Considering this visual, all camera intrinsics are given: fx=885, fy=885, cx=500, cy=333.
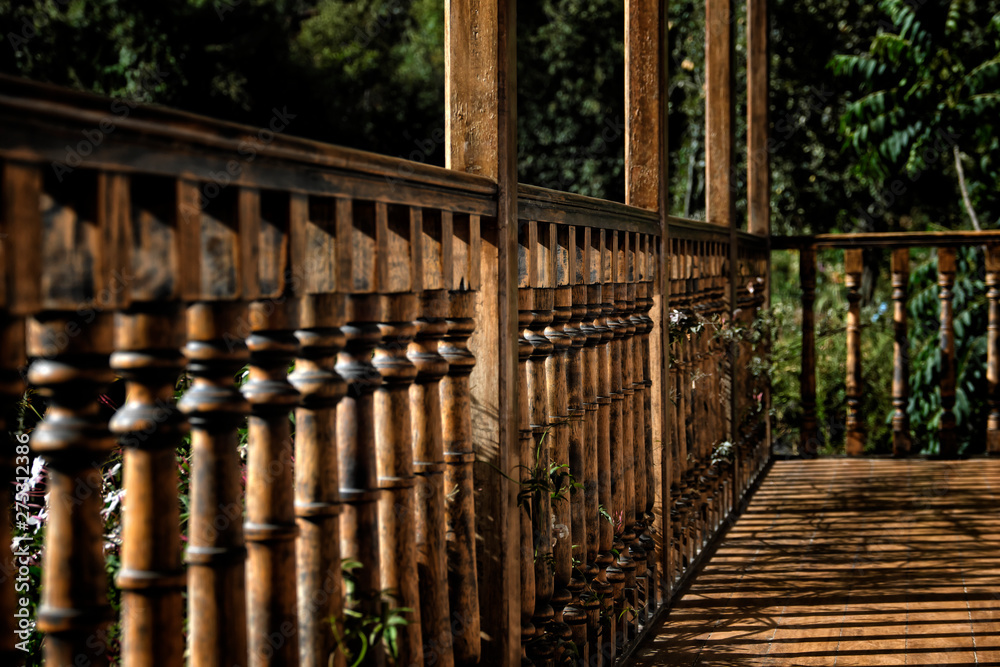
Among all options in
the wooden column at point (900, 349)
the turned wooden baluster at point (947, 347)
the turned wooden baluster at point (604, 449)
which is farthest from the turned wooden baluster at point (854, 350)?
the turned wooden baluster at point (604, 449)

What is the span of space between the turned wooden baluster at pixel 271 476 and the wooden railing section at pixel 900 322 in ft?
12.7

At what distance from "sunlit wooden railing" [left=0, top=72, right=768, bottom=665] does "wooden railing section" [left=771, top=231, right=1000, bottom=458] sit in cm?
288

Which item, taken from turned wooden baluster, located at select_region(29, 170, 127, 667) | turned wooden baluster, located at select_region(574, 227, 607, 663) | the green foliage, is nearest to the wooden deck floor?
turned wooden baluster, located at select_region(574, 227, 607, 663)

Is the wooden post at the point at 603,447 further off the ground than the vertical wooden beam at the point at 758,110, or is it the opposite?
the vertical wooden beam at the point at 758,110

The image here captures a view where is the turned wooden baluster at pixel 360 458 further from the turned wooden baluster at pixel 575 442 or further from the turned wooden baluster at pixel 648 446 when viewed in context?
the turned wooden baluster at pixel 648 446

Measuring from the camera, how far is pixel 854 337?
446 cm

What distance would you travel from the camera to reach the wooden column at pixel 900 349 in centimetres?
443

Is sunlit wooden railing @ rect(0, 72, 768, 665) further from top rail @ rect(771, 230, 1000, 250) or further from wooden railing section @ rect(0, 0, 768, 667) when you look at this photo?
top rail @ rect(771, 230, 1000, 250)

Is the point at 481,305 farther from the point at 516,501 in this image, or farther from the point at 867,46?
the point at 867,46

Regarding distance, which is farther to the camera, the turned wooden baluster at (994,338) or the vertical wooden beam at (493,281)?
the turned wooden baluster at (994,338)

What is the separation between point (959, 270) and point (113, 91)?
11.0 meters

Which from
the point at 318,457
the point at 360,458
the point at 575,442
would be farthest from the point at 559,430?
the point at 318,457

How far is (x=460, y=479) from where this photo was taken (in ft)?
4.55

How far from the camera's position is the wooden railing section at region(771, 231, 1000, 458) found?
431cm
